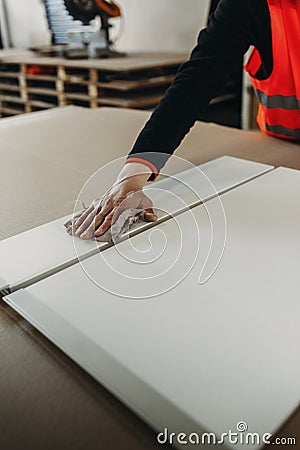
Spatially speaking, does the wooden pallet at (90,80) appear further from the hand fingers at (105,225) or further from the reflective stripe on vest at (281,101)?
the hand fingers at (105,225)

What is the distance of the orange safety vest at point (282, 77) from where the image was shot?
1067mm

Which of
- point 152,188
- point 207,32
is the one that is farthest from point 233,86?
point 152,188

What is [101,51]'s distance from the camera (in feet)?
9.56

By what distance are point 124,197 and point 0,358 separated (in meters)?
0.40

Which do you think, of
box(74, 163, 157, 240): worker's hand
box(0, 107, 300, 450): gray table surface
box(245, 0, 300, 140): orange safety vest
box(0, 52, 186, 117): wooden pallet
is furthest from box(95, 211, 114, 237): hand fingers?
box(0, 52, 186, 117): wooden pallet

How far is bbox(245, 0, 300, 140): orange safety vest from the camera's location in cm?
107

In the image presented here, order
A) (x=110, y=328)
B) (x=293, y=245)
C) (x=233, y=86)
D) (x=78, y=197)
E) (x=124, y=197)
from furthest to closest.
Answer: (x=233, y=86)
(x=78, y=197)
(x=124, y=197)
(x=293, y=245)
(x=110, y=328)

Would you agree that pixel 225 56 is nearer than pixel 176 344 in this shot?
No

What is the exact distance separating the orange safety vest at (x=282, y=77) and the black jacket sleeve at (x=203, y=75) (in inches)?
2.3

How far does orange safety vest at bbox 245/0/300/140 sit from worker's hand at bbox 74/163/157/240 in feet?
1.67

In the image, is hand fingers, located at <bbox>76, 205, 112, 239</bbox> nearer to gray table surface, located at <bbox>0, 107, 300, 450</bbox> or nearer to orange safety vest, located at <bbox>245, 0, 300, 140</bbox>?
gray table surface, located at <bbox>0, 107, 300, 450</bbox>

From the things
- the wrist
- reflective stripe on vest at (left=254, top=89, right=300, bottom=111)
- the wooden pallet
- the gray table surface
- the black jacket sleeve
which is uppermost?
the black jacket sleeve

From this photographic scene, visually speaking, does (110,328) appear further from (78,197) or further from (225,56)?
(225,56)

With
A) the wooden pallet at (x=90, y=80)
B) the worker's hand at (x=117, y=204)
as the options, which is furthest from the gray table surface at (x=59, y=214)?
the wooden pallet at (x=90, y=80)
